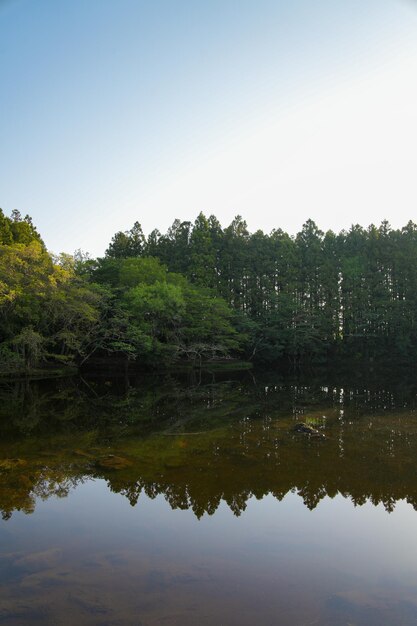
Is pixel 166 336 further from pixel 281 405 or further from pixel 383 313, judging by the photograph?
pixel 383 313

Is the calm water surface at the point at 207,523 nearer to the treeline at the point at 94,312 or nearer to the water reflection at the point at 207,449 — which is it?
the water reflection at the point at 207,449

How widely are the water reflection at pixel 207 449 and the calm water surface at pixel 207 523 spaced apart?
47 mm

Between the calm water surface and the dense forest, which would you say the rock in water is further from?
the dense forest

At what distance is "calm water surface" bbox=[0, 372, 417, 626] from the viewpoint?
4.55 m

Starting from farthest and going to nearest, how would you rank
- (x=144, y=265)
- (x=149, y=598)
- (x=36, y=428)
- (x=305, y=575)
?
(x=144, y=265), (x=36, y=428), (x=305, y=575), (x=149, y=598)

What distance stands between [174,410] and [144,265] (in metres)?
23.0

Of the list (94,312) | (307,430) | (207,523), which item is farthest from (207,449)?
(94,312)

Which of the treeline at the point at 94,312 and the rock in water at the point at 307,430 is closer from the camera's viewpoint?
the rock in water at the point at 307,430

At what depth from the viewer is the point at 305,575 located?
519cm

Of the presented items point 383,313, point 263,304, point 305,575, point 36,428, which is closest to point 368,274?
point 383,313

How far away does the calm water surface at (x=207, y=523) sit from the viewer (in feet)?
Answer: 14.9

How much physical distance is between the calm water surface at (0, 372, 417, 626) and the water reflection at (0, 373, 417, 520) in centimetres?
5

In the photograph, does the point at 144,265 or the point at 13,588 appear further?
the point at 144,265

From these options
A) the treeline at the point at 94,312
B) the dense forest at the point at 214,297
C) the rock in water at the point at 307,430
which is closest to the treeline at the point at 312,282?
the dense forest at the point at 214,297
